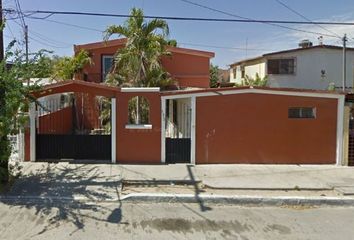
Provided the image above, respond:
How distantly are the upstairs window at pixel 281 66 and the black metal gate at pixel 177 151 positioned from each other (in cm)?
1961

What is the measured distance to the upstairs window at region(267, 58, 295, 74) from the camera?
1086 inches

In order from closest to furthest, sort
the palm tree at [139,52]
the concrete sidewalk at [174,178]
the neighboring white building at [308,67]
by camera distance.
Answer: the concrete sidewalk at [174,178] → the palm tree at [139,52] → the neighboring white building at [308,67]

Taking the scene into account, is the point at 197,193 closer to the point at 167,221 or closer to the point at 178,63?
the point at 167,221

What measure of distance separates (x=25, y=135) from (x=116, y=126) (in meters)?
2.65

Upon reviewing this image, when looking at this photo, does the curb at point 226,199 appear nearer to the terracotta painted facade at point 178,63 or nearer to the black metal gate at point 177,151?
the black metal gate at point 177,151

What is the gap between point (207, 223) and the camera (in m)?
6.13

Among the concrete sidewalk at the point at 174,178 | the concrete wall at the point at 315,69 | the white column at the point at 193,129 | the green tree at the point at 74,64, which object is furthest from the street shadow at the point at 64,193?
the concrete wall at the point at 315,69

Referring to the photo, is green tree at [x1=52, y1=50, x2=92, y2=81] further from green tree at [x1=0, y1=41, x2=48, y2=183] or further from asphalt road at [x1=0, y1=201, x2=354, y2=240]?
asphalt road at [x1=0, y1=201, x2=354, y2=240]

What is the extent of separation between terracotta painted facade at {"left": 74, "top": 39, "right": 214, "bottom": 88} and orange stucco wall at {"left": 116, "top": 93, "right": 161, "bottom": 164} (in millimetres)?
7889

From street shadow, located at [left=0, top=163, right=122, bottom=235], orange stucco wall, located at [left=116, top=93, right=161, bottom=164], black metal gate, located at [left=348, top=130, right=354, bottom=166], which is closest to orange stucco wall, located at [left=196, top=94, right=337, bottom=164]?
black metal gate, located at [left=348, top=130, right=354, bottom=166]

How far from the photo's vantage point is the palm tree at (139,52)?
1334cm

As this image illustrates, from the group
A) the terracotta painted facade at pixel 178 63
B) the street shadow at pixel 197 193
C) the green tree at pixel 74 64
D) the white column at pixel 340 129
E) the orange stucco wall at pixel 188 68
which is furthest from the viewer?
the orange stucco wall at pixel 188 68

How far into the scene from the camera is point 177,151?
10.2 meters

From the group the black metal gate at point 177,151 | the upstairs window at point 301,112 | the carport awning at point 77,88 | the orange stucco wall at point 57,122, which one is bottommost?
the black metal gate at point 177,151
